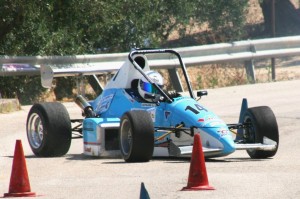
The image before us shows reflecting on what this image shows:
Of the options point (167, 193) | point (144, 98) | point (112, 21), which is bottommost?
point (167, 193)

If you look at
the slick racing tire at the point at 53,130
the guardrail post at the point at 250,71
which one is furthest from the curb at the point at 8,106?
the guardrail post at the point at 250,71

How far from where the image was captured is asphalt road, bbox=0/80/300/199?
11406mm

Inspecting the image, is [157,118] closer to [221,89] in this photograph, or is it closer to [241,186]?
[241,186]

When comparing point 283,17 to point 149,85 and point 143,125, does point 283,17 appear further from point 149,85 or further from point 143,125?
point 143,125

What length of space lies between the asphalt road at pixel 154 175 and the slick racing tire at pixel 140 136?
12 centimetres

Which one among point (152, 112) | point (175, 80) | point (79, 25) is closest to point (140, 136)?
point (152, 112)

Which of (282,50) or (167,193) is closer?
(167,193)

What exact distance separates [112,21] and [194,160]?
14742 mm

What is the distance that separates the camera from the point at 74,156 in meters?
15.9

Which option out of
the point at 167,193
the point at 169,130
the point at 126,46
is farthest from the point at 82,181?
the point at 126,46

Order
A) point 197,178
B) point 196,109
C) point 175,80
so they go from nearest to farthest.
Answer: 1. point 197,178
2. point 196,109
3. point 175,80

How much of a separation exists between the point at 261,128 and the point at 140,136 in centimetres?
187

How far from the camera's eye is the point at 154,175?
1291 cm

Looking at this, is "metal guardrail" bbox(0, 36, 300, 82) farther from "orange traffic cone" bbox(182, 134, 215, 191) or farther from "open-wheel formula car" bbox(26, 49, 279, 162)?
"orange traffic cone" bbox(182, 134, 215, 191)
